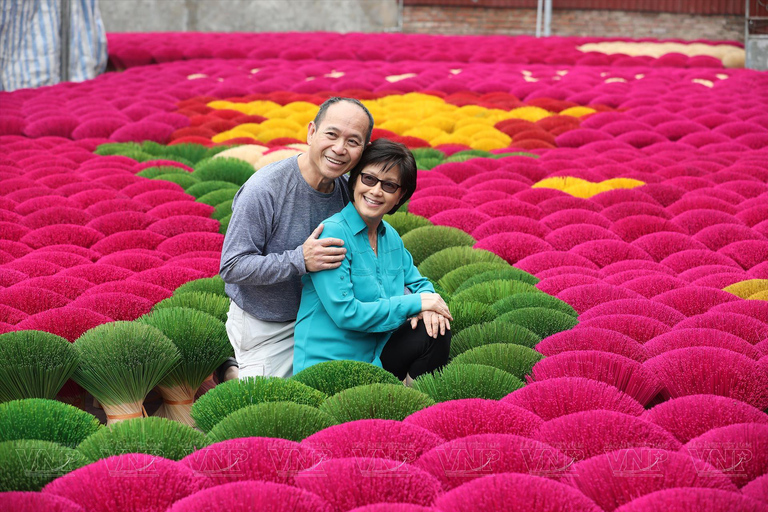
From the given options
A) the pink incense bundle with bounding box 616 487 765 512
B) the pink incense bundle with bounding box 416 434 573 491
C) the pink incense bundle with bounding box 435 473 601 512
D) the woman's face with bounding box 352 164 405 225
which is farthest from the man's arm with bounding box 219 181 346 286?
the pink incense bundle with bounding box 616 487 765 512

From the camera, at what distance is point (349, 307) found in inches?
63.0

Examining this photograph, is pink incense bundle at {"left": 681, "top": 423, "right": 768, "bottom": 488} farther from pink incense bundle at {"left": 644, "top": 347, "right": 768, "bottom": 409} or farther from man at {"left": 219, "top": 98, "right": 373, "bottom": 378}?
man at {"left": 219, "top": 98, "right": 373, "bottom": 378}

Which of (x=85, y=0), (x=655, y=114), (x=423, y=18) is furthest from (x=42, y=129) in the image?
(x=423, y=18)

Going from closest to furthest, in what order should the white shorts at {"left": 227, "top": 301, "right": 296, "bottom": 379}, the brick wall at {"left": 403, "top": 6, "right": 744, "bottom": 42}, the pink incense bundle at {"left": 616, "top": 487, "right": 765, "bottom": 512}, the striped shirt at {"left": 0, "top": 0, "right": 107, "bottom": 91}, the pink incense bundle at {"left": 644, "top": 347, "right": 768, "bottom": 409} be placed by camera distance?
the pink incense bundle at {"left": 616, "top": 487, "right": 765, "bottom": 512} → the pink incense bundle at {"left": 644, "top": 347, "right": 768, "bottom": 409} → the white shorts at {"left": 227, "top": 301, "right": 296, "bottom": 379} → the striped shirt at {"left": 0, "top": 0, "right": 107, "bottom": 91} → the brick wall at {"left": 403, "top": 6, "right": 744, "bottom": 42}

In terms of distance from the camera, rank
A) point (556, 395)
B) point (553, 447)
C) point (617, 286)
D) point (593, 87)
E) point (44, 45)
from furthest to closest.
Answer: point (44, 45) < point (593, 87) < point (617, 286) < point (556, 395) < point (553, 447)

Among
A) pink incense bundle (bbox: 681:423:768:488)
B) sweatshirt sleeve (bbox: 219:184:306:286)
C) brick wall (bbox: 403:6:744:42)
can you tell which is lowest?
pink incense bundle (bbox: 681:423:768:488)

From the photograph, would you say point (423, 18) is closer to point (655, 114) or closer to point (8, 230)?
point (655, 114)

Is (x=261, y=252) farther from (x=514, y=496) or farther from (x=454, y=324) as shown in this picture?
(x=514, y=496)

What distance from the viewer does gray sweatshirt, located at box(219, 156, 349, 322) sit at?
165 centimetres

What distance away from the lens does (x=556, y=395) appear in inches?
53.6

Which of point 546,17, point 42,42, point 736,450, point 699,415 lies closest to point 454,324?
point 699,415

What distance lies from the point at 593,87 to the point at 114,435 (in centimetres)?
481

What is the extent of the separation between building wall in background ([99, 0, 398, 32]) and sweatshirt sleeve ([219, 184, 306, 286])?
944 cm

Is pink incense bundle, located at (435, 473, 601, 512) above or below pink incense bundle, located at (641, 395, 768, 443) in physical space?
above
